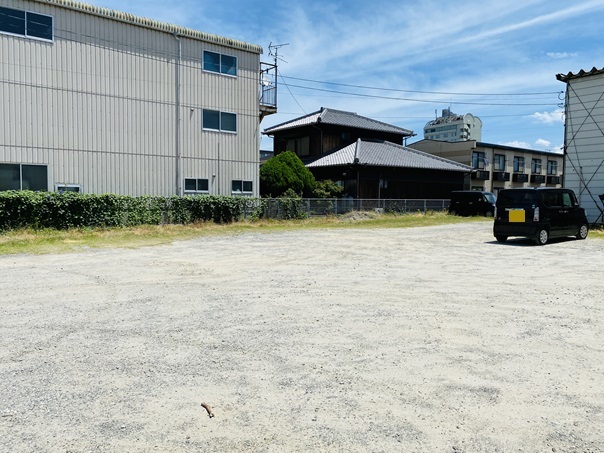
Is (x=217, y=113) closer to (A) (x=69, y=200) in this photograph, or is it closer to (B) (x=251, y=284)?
(A) (x=69, y=200)

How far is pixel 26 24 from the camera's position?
16922mm

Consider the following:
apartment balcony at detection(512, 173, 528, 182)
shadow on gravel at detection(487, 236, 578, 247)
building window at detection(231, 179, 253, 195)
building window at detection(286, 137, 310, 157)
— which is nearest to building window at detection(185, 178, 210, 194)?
building window at detection(231, 179, 253, 195)

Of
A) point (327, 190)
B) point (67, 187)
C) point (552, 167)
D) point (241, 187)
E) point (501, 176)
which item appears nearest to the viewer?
point (67, 187)

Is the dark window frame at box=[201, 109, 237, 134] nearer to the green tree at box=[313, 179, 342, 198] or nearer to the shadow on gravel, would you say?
the green tree at box=[313, 179, 342, 198]

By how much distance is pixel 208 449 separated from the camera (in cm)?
278

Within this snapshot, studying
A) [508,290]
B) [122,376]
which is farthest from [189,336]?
[508,290]

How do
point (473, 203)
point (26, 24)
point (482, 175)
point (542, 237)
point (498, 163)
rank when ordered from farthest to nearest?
1. point (498, 163)
2. point (482, 175)
3. point (473, 203)
4. point (26, 24)
5. point (542, 237)

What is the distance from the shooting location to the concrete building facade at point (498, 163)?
41.2 metres

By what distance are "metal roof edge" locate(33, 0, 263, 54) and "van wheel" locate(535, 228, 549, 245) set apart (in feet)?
50.2

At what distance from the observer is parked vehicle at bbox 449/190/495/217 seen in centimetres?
2792

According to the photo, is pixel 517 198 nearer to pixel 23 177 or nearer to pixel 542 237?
pixel 542 237

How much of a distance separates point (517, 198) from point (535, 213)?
654mm

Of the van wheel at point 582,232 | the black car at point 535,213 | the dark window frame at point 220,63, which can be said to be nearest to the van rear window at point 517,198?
the black car at point 535,213

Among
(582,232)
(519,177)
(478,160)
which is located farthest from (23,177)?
(519,177)
